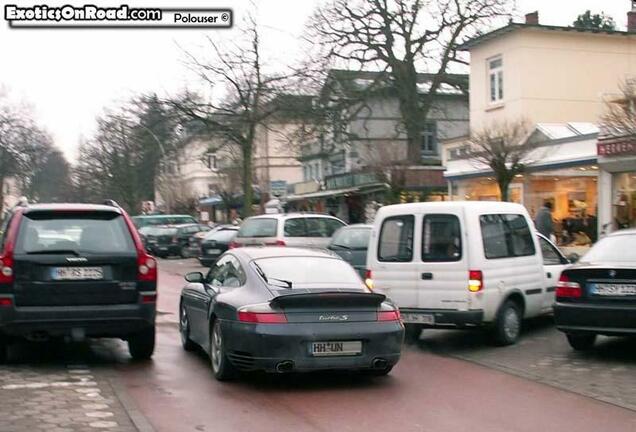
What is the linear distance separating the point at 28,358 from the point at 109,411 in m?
3.27

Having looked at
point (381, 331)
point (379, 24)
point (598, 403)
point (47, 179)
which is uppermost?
point (379, 24)

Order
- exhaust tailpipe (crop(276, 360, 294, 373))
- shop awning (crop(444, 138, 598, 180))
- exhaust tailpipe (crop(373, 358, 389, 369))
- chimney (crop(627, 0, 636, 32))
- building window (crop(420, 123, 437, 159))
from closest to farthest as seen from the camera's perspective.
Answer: exhaust tailpipe (crop(276, 360, 294, 373)), exhaust tailpipe (crop(373, 358, 389, 369)), shop awning (crop(444, 138, 598, 180)), chimney (crop(627, 0, 636, 32)), building window (crop(420, 123, 437, 159))

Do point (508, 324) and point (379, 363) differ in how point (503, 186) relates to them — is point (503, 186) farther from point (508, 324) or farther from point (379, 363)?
point (379, 363)

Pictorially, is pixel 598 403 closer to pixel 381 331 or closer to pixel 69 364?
pixel 381 331

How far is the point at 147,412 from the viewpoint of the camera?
23.6 feet

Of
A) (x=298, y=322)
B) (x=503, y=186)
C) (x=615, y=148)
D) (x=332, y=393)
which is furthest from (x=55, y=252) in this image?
(x=615, y=148)

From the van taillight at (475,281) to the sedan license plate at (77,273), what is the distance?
14.5ft

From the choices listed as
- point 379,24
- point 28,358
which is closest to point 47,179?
point 379,24

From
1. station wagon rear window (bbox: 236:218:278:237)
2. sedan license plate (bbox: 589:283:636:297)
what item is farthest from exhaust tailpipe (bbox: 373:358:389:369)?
station wagon rear window (bbox: 236:218:278:237)

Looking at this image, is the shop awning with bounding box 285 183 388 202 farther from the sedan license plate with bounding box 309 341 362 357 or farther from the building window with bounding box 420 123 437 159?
the sedan license plate with bounding box 309 341 362 357

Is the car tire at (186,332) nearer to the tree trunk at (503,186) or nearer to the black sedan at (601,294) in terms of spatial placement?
the black sedan at (601,294)

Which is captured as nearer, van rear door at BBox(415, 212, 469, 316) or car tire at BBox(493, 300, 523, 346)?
van rear door at BBox(415, 212, 469, 316)

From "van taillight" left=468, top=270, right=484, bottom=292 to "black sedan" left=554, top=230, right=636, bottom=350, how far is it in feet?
3.09

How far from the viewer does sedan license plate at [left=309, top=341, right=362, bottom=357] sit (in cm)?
782
